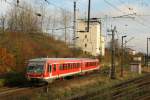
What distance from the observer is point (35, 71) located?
122ft

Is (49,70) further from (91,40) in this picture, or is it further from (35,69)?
(91,40)

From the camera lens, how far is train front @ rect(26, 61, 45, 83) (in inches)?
1439

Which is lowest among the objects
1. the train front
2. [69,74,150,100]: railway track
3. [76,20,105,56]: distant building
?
[69,74,150,100]: railway track

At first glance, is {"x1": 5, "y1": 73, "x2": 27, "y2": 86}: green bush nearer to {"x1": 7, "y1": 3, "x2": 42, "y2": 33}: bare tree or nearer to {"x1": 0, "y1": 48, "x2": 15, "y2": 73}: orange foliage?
{"x1": 0, "y1": 48, "x2": 15, "y2": 73}: orange foliage

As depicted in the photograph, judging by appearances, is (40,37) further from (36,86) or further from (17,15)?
(36,86)

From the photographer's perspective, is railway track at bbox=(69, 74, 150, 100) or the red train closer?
railway track at bbox=(69, 74, 150, 100)

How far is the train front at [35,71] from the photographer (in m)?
36.6

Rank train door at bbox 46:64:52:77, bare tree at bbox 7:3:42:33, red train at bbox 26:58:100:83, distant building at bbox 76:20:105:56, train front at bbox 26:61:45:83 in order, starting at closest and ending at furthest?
train front at bbox 26:61:45:83, red train at bbox 26:58:100:83, train door at bbox 46:64:52:77, bare tree at bbox 7:3:42:33, distant building at bbox 76:20:105:56

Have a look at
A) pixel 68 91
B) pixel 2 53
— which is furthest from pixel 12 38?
pixel 68 91

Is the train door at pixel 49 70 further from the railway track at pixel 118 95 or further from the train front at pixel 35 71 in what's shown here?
the railway track at pixel 118 95

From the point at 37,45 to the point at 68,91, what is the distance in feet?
116

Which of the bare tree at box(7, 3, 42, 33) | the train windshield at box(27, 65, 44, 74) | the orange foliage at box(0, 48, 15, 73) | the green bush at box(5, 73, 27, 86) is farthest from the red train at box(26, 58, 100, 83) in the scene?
the bare tree at box(7, 3, 42, 33)

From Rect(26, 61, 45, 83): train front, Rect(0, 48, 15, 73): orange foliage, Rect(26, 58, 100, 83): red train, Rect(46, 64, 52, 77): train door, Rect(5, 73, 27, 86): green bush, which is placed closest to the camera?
Rect(26, 61, 45, 83): train front

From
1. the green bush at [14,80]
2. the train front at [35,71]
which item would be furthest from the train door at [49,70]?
the green bush at [14,80]
